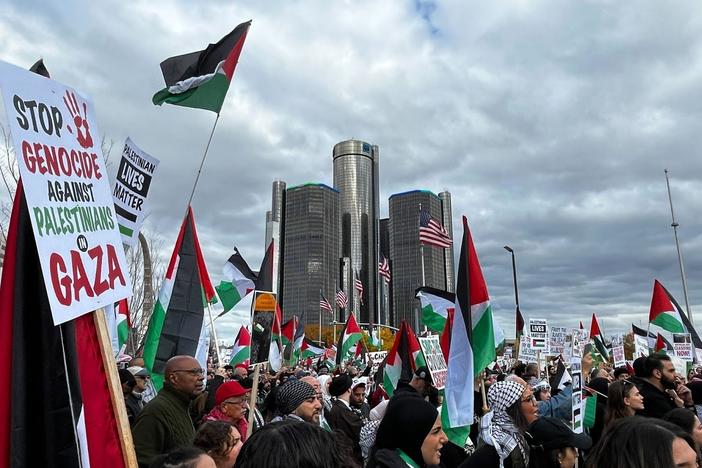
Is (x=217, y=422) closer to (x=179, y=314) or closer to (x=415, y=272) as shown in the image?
(x=179, y=314)

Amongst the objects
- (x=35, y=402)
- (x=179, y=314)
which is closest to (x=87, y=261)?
(x=35, y=402)

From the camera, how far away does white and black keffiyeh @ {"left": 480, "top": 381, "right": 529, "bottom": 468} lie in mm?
4020

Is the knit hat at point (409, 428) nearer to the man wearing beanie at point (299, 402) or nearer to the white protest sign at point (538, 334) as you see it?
the man wearing beanie at point (299, 402)

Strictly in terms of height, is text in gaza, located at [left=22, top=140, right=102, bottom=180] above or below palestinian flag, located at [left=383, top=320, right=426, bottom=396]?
above

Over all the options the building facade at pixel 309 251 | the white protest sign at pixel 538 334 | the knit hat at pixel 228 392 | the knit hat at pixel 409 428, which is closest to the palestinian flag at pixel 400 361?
the white protest sign at pixel 538 334

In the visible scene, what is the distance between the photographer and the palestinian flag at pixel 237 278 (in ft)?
43.9

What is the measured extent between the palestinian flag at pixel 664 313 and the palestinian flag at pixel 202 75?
41.2 ft

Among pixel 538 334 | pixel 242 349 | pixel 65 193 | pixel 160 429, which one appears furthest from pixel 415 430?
pixel 242 349

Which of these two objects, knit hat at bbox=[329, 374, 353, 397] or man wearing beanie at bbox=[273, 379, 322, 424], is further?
knit hat at bbox=[329, 374, 353, 397]

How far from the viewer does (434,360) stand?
26.2ft

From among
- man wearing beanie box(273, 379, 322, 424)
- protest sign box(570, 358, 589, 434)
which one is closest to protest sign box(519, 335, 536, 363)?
protest sign box(570, 358, 589, 434)

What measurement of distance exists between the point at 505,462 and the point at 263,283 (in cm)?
635

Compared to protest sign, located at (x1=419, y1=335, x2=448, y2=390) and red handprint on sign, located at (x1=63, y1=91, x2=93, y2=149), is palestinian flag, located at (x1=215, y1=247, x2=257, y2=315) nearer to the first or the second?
protest sign, located at (x1=419, y1=335, x2=448, y2=390)

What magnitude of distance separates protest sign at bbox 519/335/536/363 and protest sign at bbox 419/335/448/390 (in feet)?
22.1
